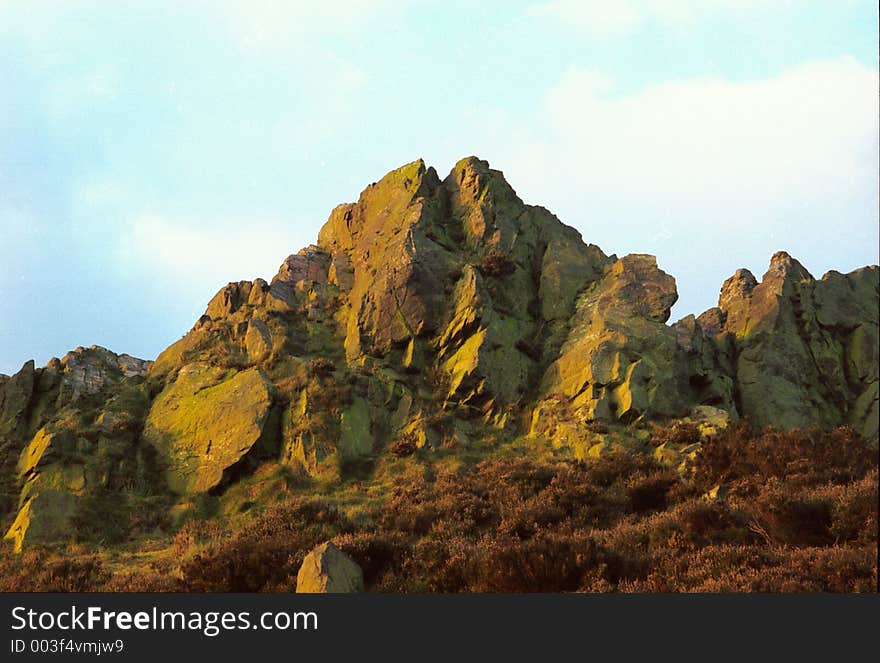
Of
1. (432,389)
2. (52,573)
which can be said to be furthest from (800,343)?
(52,573)

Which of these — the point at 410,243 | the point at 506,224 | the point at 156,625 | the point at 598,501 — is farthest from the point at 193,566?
the point at 506,224

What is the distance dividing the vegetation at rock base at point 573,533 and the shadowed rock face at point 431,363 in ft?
13.2

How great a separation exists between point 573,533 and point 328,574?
20.5ft

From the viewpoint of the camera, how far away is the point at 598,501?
18.1 meters

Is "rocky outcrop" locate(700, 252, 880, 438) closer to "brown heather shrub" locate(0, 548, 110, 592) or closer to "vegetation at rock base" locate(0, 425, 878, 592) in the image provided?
"vegetation at rock base" locate(0, 425, 878, 592)

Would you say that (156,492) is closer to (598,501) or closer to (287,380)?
(287,380)

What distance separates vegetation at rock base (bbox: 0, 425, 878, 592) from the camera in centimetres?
1090

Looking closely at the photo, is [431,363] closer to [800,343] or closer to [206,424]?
[206,424]

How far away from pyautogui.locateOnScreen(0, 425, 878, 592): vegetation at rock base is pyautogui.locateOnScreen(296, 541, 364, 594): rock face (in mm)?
715

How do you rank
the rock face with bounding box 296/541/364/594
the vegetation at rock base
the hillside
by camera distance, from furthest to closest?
the hillside
the rock face with bounding box 296/541/364/594
the vegetation at rock base

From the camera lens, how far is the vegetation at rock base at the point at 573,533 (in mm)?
10898

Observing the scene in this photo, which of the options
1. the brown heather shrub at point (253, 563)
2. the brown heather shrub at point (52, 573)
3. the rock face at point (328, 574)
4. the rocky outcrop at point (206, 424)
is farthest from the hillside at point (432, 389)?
the rock face at point (328, 574)

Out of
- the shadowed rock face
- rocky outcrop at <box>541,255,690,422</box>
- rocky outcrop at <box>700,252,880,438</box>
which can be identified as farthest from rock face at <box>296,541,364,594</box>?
rocky outcrop at <box>700,252,880,438</box>

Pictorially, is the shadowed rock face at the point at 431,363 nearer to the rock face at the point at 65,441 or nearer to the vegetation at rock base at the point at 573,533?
the rock face at the point at 65,441
